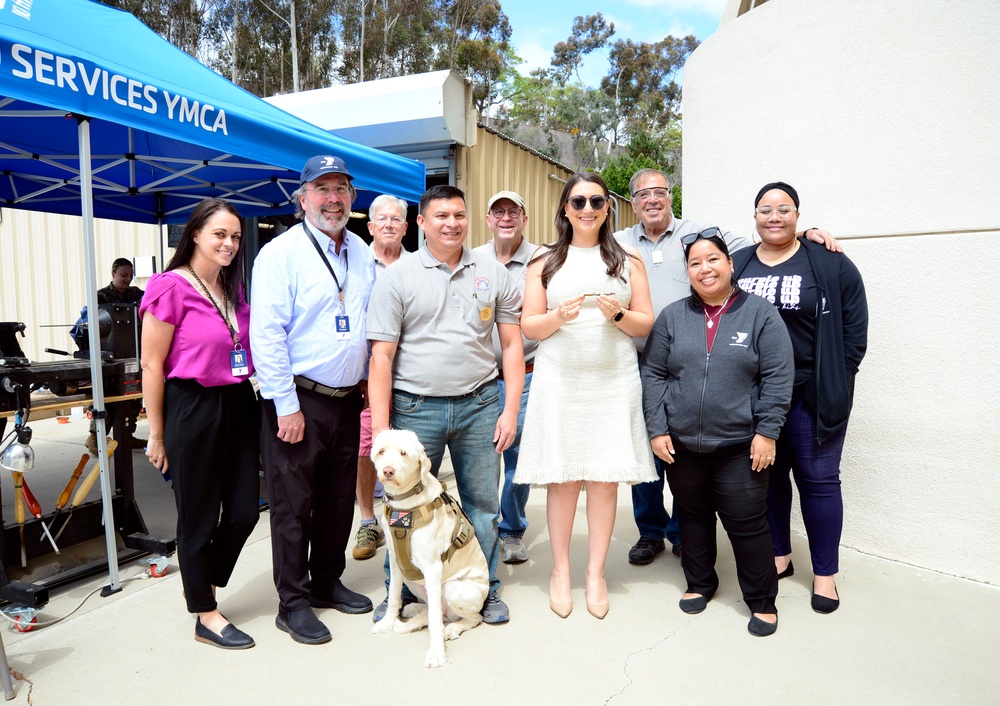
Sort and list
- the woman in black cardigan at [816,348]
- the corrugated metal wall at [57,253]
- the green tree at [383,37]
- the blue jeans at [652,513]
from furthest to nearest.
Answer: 1. the green tree at [383,37]
2. the corrugated metal wall at [57,253]
3. the blue jeans at [652,513]
4. the woman in black cardigan at [816,348]

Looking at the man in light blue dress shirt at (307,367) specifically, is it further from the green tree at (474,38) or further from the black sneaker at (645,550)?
the green tree at (474,38)

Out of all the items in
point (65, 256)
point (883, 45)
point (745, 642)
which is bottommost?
point (745, 642)

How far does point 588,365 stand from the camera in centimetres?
295

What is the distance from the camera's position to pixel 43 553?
3.61m

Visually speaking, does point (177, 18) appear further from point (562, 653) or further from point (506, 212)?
point (562, 653)

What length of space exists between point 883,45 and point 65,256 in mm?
11578

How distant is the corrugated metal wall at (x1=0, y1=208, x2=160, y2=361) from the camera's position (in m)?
10.3

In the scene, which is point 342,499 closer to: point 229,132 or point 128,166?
point 229,132

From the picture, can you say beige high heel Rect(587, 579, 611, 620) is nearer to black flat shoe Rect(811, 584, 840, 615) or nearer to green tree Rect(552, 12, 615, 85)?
black flat shoe Rect(811, 584, 840, 615)

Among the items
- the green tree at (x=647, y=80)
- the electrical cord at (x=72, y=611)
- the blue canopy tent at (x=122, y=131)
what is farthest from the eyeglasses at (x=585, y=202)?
the green tree at (x=647, y=80)

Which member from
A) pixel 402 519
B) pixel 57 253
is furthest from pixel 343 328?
pixel 57 253

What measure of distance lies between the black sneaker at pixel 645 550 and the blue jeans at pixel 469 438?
96cm

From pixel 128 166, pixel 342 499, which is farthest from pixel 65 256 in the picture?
pixel 342 499

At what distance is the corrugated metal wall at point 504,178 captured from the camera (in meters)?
7.89
